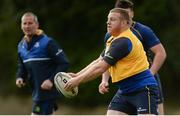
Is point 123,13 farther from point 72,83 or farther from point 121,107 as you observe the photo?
point 121,107

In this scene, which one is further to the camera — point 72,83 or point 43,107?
point 43,107

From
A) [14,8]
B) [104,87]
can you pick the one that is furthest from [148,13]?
[104,87]

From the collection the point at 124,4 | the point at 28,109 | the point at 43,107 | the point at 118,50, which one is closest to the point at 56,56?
the point at 43,107

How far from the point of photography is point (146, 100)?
23.9ft

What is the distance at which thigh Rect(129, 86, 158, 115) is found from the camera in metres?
7.25

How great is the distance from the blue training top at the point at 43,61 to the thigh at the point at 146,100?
101 inches

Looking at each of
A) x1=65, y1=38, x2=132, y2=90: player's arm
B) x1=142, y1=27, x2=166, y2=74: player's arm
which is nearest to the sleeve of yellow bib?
x1=65, y1=38, x2=132, y2=90: player's arm

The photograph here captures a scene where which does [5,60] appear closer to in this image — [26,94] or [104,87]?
[26,94]

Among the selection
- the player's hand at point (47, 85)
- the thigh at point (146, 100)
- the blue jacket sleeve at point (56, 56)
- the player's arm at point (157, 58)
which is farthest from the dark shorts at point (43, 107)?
the thigh at point (146, 100)

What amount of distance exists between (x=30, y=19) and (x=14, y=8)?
7731mm

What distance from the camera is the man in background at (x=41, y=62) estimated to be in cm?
974

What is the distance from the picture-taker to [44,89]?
32.0 ft

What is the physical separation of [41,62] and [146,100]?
2818mm

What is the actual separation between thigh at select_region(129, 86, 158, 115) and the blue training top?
2567mm
